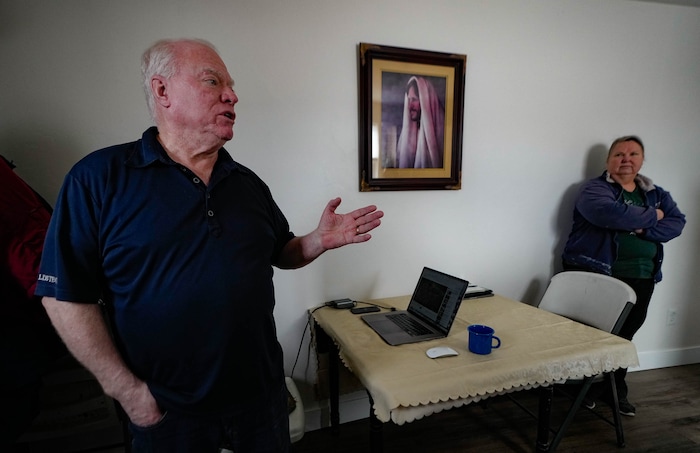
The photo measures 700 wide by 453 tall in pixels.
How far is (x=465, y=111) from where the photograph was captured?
2.06m

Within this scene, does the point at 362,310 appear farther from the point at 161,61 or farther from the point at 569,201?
the point at 569,201

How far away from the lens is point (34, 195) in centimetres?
123

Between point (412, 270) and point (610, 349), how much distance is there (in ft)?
3.36

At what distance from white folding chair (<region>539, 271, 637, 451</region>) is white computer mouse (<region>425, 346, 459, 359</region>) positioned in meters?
0.69

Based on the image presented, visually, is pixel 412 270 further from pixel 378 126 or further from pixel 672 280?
pixel 672 280

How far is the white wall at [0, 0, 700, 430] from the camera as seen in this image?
4.93ft

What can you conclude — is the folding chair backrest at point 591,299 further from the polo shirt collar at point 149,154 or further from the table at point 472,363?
the polo shirt collar at point 149,154

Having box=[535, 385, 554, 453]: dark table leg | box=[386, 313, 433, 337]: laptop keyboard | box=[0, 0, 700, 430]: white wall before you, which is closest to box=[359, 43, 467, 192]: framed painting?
box=[0, 0, 700, 430]: white wall

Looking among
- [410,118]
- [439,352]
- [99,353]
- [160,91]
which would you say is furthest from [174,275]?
[410,118]

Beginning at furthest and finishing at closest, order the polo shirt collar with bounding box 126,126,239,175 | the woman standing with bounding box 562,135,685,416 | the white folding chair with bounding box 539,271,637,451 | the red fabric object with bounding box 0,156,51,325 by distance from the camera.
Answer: the woman standing with bounding box 562,135,685,416
the white folding chair with bounding box 539,271,637,451
the red fabric object with bounding box 0,156,51,325
the polo shirt collar with bounding box 126,126,239,175

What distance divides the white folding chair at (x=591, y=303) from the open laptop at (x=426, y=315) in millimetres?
675

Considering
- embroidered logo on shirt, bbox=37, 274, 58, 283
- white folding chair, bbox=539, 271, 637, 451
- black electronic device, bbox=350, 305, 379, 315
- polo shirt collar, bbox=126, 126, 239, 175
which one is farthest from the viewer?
black electronic device, bbox=350, 305, 379, 315

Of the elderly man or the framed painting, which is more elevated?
the framed painting

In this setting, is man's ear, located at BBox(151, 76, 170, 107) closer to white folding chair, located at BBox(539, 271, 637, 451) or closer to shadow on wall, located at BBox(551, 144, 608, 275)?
white folding chair, located at BBox(539, 271, 637, 451)
